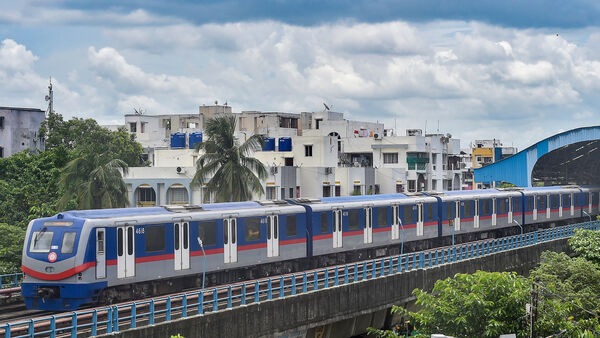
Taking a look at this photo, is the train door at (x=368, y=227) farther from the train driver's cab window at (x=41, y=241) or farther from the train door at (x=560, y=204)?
the train door at (x=560, y=204)

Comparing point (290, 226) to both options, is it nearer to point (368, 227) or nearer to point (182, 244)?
point (368, 227)

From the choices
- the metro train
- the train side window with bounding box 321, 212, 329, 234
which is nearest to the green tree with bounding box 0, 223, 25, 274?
the metro train

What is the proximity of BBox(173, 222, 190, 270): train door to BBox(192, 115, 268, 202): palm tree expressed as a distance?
17.4m

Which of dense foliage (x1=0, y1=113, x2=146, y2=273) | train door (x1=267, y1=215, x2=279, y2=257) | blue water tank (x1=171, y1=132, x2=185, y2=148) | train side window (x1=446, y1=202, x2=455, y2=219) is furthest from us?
blue water tank (x1=171, y1=132, x2=185, y2=148)

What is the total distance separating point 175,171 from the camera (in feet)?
196

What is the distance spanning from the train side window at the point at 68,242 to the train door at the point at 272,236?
28.0 ft

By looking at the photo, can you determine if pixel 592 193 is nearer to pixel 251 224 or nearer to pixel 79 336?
pixel 251 224

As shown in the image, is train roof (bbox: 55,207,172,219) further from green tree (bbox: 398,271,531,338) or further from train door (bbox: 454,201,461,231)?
train door (bbox: 454,201,461,231)

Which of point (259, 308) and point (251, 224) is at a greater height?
point (251, 224)

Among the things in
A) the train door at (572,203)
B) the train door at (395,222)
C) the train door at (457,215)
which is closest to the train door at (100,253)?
the train door at (395,222)

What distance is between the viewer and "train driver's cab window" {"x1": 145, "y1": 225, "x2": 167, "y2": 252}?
2611 centimetres

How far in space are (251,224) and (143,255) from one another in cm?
531

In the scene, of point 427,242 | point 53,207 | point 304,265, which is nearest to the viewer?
point 304,265

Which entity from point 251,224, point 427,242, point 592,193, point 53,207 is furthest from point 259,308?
point 592,193
